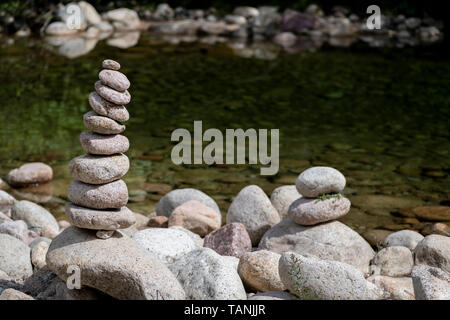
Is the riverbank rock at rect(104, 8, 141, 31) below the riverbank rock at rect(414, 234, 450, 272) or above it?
above

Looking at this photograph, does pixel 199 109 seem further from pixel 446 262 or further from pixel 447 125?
pixel 446 262

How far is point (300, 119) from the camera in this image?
10.5 meters

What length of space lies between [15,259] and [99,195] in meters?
1.27

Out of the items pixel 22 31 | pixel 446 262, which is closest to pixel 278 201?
pixel 446 262

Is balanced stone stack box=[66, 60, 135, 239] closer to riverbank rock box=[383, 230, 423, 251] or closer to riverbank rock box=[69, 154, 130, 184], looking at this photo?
riverbank rock box=[69, 154, 130, 184]

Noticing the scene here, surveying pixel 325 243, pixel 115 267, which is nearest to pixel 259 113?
pixel 325 243

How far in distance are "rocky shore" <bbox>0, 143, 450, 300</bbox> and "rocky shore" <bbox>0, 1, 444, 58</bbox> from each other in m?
12.0

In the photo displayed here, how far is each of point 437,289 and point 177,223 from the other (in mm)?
2890

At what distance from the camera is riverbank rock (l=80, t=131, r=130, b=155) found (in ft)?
13.6

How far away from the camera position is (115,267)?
3.92 metres

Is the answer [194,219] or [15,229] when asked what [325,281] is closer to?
[194,219]

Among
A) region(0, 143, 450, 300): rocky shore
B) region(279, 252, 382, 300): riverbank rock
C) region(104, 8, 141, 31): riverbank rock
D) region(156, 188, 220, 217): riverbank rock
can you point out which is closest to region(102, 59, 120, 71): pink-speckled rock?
region(0, 143, 450, 300): rocky shore

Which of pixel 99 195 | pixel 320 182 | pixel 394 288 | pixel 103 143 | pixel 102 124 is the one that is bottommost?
pixel 394 288

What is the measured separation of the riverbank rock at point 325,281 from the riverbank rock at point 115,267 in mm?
743
